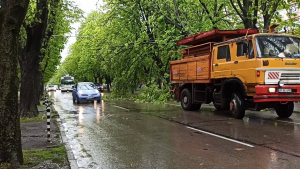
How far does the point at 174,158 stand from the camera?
253 inches

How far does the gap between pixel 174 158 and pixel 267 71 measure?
236 inches

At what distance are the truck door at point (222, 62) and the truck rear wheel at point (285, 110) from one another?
251cm

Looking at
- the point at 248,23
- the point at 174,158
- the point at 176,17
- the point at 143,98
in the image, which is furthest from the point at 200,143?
the point at 143,98

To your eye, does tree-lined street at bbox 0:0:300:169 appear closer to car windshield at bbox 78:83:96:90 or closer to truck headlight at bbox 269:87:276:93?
truck headlight at bbox 269:87:276:93

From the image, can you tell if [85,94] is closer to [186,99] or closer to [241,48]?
[186,99]

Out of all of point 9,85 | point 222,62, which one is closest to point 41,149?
point 9,85

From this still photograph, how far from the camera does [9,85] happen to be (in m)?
5.49

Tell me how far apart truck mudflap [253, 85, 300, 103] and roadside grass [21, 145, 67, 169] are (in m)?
7.03

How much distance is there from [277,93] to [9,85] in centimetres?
883

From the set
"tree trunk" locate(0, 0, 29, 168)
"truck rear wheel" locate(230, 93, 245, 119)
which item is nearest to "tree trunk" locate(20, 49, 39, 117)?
"tree trunk" locate(0, 0, 29, 168)

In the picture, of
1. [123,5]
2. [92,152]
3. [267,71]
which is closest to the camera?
[92,152]

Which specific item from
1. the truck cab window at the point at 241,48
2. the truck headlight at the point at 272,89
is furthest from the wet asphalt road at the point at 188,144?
the truck cab window at the point at 241,48

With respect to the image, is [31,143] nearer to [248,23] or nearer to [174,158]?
[174,158]

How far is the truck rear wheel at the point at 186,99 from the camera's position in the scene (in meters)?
15.7
